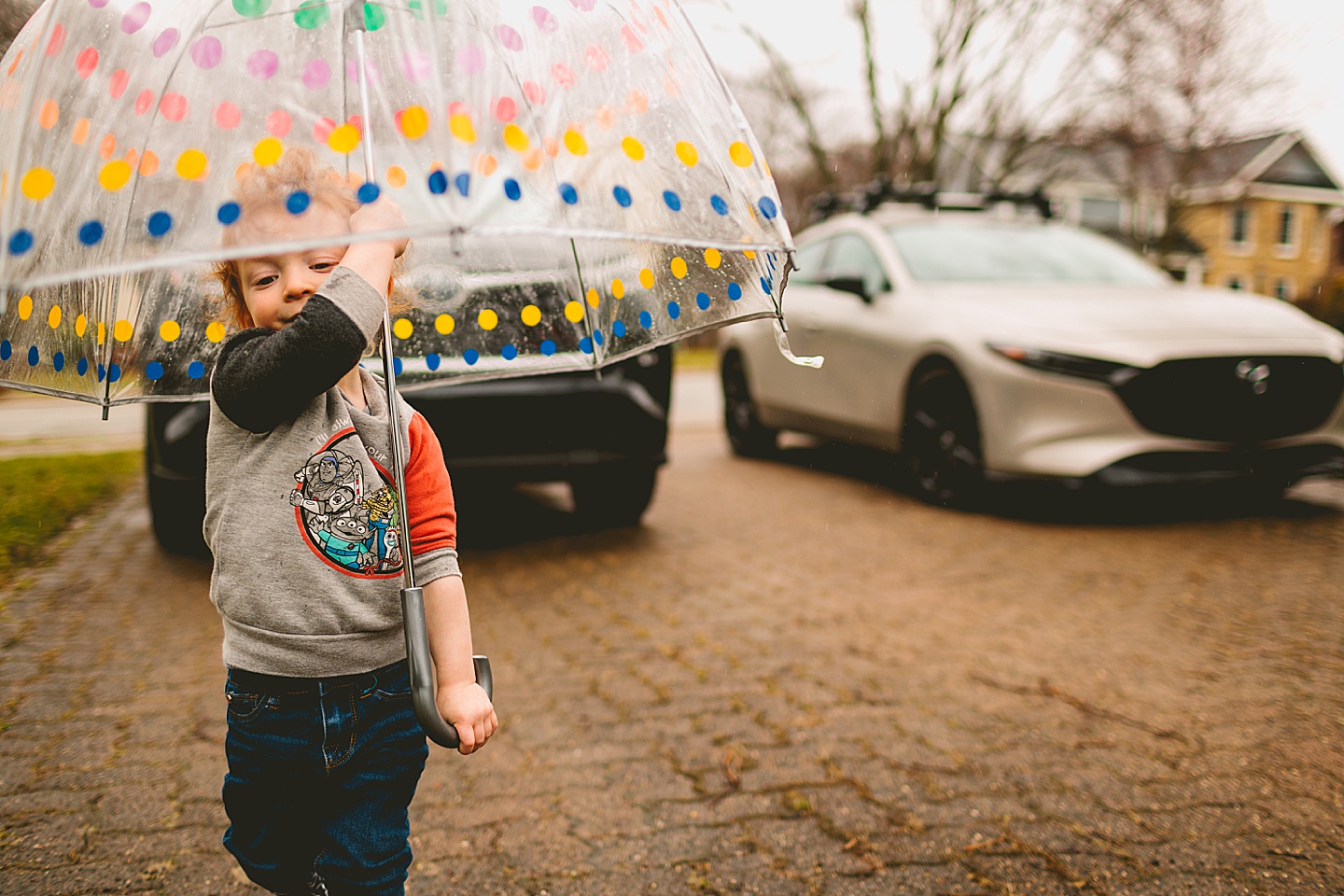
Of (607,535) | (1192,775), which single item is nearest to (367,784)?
(1192,775)

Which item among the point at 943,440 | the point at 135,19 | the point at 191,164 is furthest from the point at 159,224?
the point at 943,440

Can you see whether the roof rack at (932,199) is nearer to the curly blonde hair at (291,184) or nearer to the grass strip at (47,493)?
the grass strip at (47,493)

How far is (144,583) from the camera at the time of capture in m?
4.61

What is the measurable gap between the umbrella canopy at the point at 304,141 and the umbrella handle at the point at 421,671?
1.80 ft

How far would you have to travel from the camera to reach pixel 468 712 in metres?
1.64

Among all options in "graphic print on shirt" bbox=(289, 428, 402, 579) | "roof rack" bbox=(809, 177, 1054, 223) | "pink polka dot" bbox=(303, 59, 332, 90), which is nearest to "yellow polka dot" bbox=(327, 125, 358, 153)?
"pink polka dot" bbox=(303, 59, 332, 90)

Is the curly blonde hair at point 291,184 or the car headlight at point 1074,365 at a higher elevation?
the curly blonde hair at point 291,184

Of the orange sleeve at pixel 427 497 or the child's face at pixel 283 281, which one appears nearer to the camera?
the child's face at pixel 283 281

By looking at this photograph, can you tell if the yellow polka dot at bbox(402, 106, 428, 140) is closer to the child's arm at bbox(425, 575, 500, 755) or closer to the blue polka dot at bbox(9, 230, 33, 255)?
the blue polka dot at bbox(9, 230, 33, 255)

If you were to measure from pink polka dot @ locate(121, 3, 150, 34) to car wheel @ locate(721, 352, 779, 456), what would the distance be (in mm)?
6441

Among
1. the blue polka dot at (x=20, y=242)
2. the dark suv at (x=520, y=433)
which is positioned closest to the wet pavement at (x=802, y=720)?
the dark suv at (x=520, y=433)

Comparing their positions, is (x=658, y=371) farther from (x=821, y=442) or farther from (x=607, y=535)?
(x=821, y=442)

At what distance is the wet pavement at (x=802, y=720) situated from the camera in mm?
2361

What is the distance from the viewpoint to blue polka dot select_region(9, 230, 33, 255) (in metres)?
1.50
